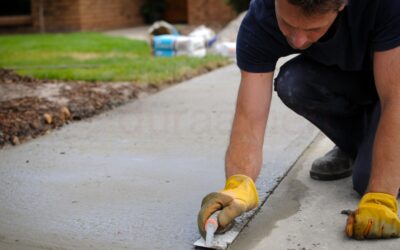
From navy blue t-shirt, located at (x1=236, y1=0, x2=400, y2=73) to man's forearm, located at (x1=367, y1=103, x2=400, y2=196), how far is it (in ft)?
0.77

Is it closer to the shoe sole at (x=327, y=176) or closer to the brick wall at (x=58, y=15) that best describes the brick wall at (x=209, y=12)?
the brick wall at (x=58, y=15)

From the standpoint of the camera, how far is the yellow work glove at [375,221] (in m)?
1.89

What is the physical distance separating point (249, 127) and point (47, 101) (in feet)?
7.50

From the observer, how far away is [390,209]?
192cm

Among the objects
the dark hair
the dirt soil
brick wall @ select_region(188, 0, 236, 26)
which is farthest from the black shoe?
brick wall @ select_region(188, 0, 236, 26)

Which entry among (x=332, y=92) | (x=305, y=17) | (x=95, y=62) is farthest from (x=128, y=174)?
(x=95, y=62)

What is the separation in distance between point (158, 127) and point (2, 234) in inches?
67.0

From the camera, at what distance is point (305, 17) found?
1688 millimetres

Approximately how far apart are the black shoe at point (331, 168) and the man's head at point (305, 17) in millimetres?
867

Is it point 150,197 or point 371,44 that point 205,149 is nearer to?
point 150,197

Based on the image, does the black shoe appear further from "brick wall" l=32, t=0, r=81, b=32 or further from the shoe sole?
"brick wall" l=32, t=0, r=81, b=32

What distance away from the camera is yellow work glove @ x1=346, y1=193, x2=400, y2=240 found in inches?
74.4

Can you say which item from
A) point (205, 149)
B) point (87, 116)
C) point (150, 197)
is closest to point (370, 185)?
point (150, 197)

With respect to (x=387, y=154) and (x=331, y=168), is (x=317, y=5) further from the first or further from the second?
(x=331, y=168)
